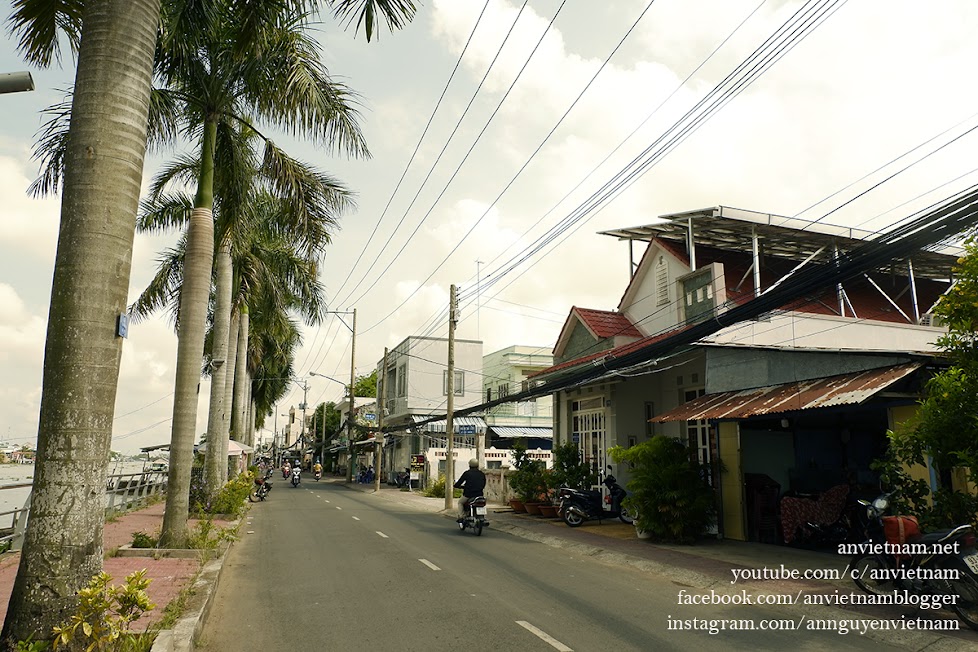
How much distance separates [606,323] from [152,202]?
1478cm

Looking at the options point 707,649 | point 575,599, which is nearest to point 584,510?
point 575,599

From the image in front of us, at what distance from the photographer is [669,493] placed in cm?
1470

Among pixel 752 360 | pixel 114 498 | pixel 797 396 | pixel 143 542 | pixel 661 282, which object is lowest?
pixel 143 542

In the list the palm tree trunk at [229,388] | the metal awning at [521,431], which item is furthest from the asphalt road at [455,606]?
the metal awning at [521,431]

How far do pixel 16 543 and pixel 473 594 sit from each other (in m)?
9.40

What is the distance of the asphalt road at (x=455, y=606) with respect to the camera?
273 inches

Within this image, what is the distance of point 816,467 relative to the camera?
16.0 metres

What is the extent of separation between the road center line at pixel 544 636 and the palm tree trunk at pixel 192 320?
786 cm

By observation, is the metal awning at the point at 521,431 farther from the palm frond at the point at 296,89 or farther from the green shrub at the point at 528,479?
the palm frond at the point at 296,89

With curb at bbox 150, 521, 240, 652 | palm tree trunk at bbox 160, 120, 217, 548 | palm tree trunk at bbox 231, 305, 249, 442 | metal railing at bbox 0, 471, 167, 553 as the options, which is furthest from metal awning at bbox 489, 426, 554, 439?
curb at bbox 150, 521, 240, 652

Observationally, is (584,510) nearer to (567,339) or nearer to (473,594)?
(567,339)

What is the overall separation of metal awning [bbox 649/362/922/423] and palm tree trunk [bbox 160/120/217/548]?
9519mm

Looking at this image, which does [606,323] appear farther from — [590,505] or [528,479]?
[590,505]

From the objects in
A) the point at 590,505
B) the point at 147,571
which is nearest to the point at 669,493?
the point at 590,505
